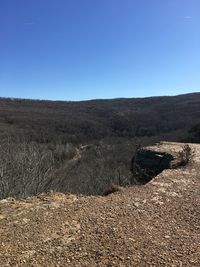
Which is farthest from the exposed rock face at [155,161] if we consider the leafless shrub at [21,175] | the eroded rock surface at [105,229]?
the eroded rock surface at [105,229]

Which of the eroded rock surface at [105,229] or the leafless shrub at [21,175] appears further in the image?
the leafless shrub at [21,175]

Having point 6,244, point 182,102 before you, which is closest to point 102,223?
point 6,244

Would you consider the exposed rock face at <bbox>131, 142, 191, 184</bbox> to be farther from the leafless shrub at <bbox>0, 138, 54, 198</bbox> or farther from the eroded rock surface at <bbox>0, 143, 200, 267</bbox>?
the eroded rock surface at <bbox>0, 143, 200, 267</bbox>

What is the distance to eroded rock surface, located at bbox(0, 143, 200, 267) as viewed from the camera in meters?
4.74

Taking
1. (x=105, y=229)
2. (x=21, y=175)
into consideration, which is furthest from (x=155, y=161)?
(x=105, y=229)

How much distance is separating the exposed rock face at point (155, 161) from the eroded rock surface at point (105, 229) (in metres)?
2.90

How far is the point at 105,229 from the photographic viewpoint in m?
5.54

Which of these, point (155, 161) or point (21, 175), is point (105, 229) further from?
point (155, 161)

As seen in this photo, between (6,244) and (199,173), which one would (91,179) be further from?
(6,244)

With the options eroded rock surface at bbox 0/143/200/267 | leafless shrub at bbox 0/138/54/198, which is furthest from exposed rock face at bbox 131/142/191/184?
eroded rock surface at bbox 0/143/200/267

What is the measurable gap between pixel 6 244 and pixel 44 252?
21.9 inches

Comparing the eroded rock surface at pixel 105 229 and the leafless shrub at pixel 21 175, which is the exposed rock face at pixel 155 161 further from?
the eroded rock surface at pixel 105 229

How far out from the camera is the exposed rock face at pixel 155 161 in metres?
10.6

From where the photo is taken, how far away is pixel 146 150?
509 inches
